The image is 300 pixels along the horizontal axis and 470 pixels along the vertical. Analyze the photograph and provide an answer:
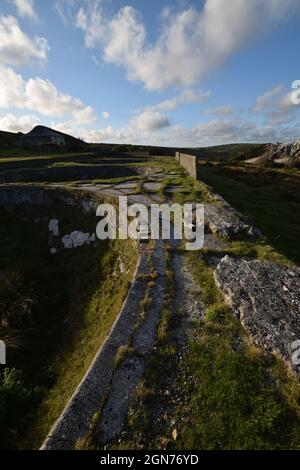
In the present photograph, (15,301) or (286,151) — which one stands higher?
(286,151)

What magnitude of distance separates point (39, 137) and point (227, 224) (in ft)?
223

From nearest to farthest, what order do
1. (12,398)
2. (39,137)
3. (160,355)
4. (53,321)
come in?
(160,355) → (12,398) → (53,321) → (39,137)

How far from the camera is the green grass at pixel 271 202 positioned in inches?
697

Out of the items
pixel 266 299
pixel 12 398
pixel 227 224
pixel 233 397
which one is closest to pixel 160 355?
pixel 233 397

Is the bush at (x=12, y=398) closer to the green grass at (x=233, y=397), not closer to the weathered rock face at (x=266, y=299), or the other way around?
the green grass at (x=233, y=397)

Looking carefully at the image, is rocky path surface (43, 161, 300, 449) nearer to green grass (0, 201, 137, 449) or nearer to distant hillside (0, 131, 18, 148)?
green grass (0, 201, 137, 449)

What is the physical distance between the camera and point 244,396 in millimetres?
6543

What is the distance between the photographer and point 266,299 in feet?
30.1

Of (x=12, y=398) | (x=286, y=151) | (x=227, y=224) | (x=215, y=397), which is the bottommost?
(x=12, y=398)

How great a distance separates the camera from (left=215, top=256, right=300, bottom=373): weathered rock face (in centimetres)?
778

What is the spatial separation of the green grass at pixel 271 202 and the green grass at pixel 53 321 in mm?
7921

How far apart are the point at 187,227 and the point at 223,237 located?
6.48ft

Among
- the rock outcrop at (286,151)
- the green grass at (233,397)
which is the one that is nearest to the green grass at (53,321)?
the green grass at (233,397)

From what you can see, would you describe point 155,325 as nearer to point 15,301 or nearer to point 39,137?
point 15,301
